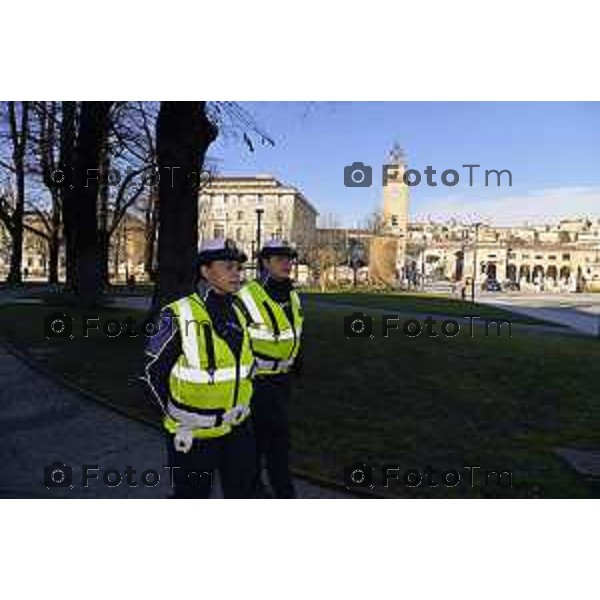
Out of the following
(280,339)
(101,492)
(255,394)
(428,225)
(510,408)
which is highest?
(428,225)

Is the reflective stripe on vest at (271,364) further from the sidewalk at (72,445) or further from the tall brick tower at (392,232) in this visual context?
the tall brick tower at (392,232)

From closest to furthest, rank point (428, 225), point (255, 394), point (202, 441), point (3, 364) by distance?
point (202, 441) < point (255, 394) < point (428, 225) < point (3, 364)

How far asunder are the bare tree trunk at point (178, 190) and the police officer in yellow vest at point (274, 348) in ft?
2.64

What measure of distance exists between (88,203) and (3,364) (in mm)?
1899

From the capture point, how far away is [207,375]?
110 inches

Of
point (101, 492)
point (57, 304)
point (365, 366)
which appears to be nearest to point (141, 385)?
point (57, 304)

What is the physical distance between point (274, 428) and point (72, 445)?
1.58m

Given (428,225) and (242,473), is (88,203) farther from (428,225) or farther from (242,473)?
(242,473)

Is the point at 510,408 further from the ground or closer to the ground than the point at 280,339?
closer to the ground

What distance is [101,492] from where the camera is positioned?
3.82m

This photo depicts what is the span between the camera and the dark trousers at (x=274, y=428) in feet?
11.4

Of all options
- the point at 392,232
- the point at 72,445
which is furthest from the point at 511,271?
the point at 72,445

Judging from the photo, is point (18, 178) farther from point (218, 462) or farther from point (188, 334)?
point (218, 462)

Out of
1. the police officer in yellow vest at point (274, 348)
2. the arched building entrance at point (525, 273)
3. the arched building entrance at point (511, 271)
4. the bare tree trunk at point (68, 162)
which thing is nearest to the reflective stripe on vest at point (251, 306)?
the police officer in yellow vest at point (274, 348)
